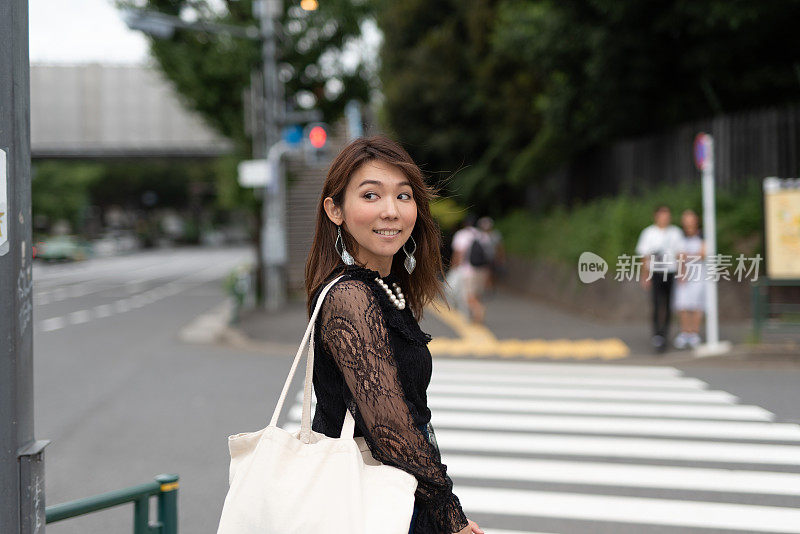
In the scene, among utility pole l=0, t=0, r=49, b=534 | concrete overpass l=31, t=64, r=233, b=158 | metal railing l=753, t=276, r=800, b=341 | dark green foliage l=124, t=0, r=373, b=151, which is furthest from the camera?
concrete overpass l=31, t=64, r=233, b=158

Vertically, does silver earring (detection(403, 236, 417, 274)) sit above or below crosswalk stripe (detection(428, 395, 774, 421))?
above

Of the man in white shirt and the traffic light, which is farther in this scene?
the traffic light

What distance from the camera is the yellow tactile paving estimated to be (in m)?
11.2

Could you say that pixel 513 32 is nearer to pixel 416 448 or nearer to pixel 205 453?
pixel 205 453

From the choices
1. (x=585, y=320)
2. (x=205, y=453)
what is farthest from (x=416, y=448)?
(x=585, y=320)

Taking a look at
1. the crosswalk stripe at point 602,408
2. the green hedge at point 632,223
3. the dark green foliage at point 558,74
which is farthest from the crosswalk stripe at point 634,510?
the green hedge at point 632,223

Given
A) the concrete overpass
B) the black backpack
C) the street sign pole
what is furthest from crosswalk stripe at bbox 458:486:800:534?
the concrete overpass

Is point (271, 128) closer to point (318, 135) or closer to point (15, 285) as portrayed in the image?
point (318, 135)

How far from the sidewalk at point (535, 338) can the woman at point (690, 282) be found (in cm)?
37

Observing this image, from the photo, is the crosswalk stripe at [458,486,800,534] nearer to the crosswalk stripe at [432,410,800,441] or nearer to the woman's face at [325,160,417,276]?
the crosswalk stripe at [432,410,800,441]

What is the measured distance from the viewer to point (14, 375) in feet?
6.75

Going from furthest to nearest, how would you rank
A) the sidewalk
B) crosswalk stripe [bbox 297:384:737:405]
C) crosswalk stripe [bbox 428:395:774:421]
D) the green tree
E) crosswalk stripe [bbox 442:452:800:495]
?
the green tree, the sidewalk, crosswalk stripe [bbox 297:384:737:405], crosswalk stripe [bbox 428:395:774:421], crosswalk stripe [bbox 442:452:800:495]

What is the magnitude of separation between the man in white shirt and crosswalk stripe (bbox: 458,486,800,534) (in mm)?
6223

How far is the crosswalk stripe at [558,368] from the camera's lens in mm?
9789
